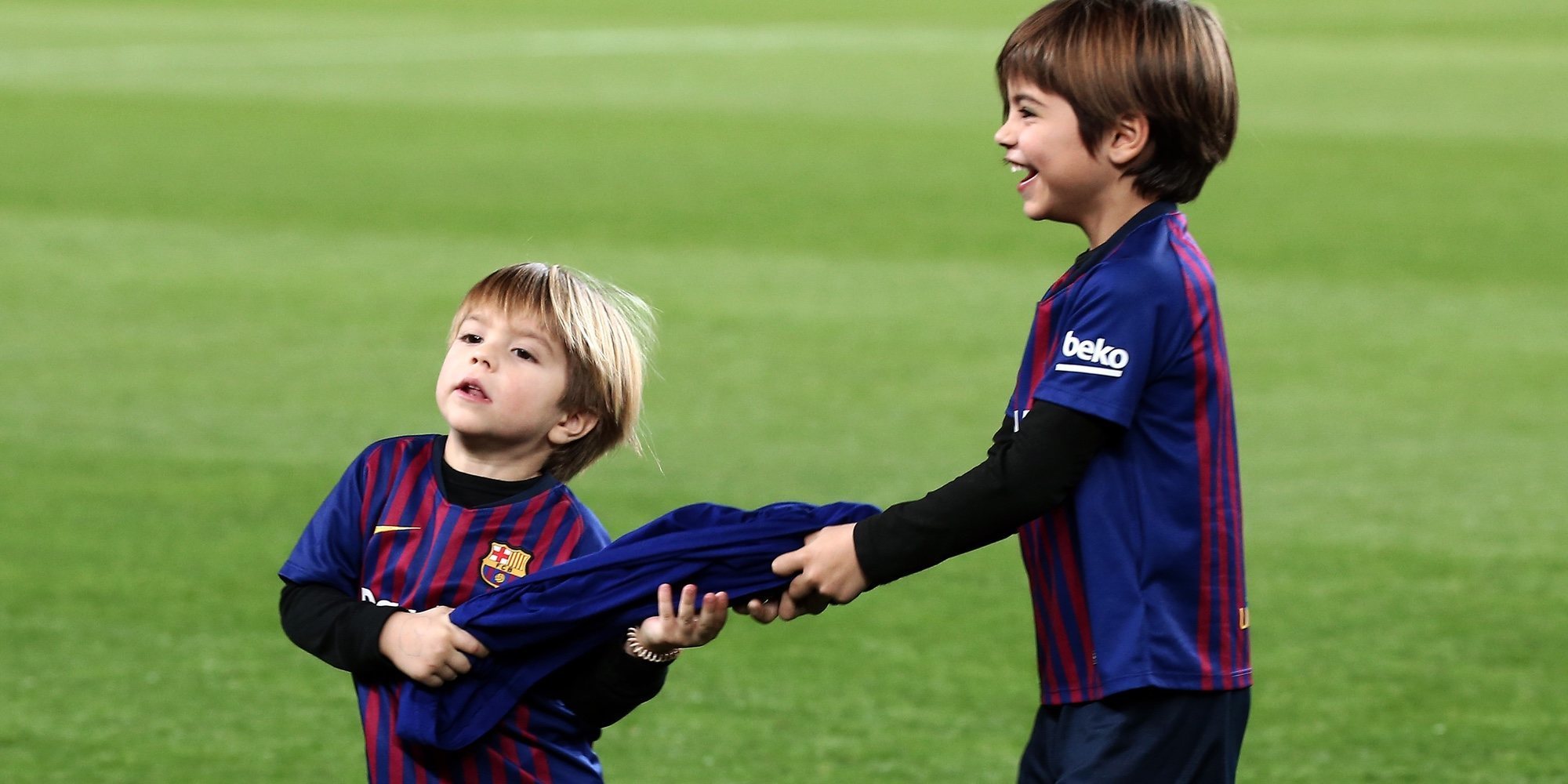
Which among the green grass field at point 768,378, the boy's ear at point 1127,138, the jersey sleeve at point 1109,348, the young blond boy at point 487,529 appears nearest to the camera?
the jersey sleeve at point 1109,348

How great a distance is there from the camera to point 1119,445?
2.50 meters

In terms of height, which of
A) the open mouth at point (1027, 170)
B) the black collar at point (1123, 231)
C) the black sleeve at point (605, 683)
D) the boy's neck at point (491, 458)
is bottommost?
the black sleeve at point (605, 683)

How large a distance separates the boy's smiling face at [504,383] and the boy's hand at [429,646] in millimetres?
233

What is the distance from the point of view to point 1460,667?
16.0ft

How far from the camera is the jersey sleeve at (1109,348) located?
2428 millimetres

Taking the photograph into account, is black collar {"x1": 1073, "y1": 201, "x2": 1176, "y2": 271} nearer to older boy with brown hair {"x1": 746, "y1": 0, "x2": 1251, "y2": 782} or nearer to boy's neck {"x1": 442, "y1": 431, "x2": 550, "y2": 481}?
older boy with brown hair {"x1": 746, "y1": 0, "x2": 1251, "y2": 782}

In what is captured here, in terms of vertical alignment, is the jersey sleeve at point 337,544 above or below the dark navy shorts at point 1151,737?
above

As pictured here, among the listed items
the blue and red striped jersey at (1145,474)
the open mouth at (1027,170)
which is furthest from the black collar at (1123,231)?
the open mouth at (1027,170)

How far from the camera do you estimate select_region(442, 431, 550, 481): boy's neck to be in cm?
272

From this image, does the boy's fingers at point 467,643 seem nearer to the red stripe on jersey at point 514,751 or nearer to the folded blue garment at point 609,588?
the folded blue garment at point 609,588

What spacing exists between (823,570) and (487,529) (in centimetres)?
44

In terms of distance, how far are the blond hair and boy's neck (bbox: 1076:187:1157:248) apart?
57 centimetres

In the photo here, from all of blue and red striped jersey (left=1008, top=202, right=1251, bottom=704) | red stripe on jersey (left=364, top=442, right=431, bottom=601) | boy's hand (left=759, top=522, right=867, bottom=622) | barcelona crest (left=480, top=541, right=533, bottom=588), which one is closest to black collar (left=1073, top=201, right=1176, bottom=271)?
blue and red striped jersey (left=1008, top=202, right=1251, bottom=704)

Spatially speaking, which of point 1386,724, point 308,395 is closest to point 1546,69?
point 308,395
